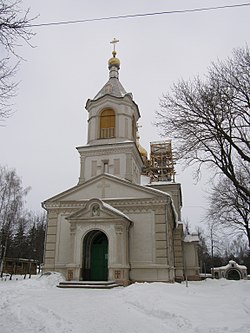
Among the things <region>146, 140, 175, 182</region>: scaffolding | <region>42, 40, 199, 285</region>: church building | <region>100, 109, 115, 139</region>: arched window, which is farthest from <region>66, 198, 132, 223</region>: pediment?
<region>146, 140, 175, 182</region>: scaffolding

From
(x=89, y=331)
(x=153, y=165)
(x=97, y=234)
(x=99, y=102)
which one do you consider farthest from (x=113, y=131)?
(x=89, y=331)

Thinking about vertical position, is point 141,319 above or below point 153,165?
below

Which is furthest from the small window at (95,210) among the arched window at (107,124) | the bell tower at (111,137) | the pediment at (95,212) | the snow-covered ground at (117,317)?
the arched window at (107,124)

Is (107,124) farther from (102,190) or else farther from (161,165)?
(161,165)

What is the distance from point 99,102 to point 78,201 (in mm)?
8491

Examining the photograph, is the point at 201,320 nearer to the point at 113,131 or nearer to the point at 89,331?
the point at 89,331

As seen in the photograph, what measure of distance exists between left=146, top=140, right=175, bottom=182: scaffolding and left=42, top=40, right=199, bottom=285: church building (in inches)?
513

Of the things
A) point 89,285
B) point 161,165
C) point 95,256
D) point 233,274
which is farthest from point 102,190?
point 233,274

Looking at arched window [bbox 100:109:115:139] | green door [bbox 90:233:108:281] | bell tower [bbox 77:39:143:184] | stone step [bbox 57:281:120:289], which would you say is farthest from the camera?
arched window [bbox 100:109:115:139]

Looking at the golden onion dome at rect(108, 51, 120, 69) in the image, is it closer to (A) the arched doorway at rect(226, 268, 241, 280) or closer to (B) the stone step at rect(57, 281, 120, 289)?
(B) the stone step at rect(57, 281, 120, 289)

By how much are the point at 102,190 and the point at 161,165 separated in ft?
62.3

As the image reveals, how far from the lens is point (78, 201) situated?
18969 millimetres

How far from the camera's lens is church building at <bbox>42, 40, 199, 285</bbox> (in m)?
16.6

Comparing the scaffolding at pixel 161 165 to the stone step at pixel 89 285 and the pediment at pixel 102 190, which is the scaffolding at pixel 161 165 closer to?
the pediment at pixel 102 190
